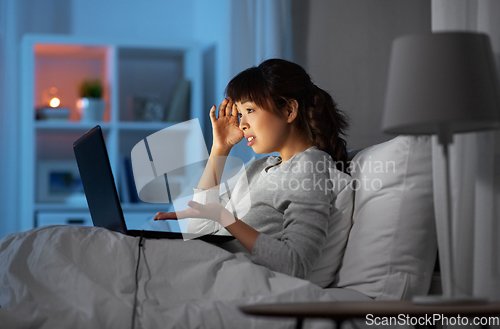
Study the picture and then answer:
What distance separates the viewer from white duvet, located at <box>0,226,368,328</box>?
2.77 feet

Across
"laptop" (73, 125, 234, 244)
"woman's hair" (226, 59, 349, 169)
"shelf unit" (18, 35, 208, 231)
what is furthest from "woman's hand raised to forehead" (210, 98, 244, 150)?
"shelf unit" (18, 35, 208, 231)

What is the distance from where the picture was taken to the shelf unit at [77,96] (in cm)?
265

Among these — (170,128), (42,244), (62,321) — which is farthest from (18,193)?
(62,321)

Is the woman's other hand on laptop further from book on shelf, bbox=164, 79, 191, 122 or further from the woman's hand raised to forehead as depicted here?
book on shelf, bbox=164, 79, 191, 122

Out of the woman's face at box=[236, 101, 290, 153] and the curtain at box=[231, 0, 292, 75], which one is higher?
the curtain at box=[231, 0, 292, 75]

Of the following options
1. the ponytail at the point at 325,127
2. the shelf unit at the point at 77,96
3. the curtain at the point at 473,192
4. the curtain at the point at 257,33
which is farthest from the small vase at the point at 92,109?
the curtain at the point at 473,192

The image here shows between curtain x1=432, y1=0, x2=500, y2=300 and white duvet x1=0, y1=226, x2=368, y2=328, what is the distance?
0.82ft

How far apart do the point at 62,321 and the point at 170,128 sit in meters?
2.16

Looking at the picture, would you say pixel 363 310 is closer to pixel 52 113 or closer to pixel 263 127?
pixel 263 127

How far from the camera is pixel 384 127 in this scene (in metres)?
0.79

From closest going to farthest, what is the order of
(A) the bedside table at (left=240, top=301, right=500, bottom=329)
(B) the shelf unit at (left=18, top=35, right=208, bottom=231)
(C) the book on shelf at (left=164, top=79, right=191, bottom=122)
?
(A) the bedside table at (left=240, top=301, right=500, bottom=329), (B) the shelf unit at (left=18, top=35, right=208, bottom=231), (C) the book on shelf at (left=164, top=79, right=191, bottom=122)

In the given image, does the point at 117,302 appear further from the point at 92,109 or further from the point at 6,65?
the point at 6,65

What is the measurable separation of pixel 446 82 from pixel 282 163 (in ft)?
2.25

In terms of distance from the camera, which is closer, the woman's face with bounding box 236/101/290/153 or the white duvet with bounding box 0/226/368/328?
the white duvet with bounding box 0/226/368/328
